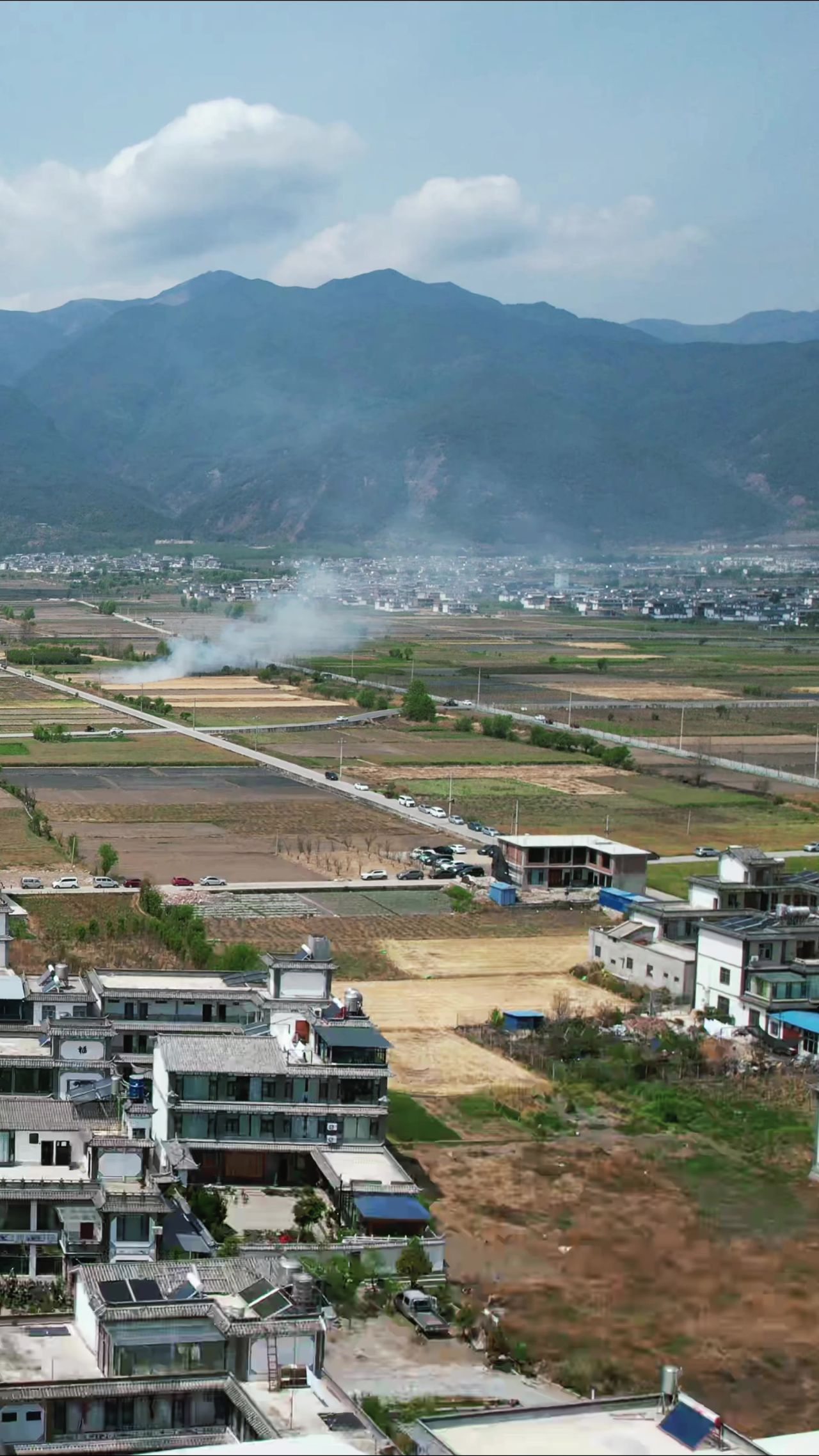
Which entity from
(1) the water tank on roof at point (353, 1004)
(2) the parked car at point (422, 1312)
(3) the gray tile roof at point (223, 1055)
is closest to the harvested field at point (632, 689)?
(1) the water tank on roof at point (353, 1004)

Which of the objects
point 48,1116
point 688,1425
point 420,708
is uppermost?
point 420,708

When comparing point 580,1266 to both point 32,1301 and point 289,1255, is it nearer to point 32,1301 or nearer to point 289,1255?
point 289,1255

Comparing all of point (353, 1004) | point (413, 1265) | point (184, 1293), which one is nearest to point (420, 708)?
point (353, 1004)

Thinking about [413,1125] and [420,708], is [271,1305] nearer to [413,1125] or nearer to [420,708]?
[413,1125]

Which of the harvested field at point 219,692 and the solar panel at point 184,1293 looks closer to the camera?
the solar panel at point 184,1293

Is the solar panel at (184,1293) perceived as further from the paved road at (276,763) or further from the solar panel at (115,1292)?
the paved road at (276,763)
